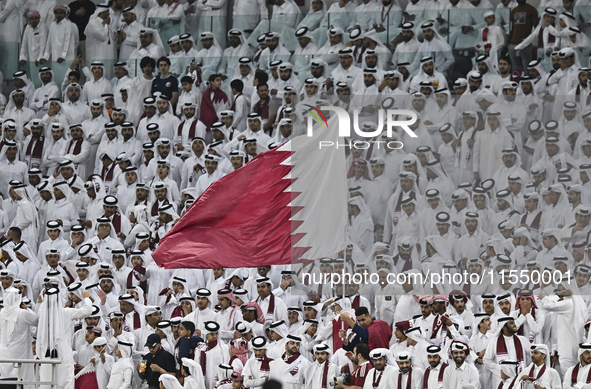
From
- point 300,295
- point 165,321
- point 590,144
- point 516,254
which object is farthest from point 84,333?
point 590,144

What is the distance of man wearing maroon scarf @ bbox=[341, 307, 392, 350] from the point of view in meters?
15.4

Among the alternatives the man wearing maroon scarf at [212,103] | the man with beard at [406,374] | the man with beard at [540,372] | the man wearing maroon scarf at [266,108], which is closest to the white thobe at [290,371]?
the man with beard at [406,374]

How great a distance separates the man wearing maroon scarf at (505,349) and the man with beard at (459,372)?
0.93 feet

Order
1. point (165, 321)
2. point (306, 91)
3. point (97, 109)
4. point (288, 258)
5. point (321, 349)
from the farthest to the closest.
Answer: point (97, 109)
point (306, 91)
point (165, 321)
point (321, 349)
point (288, 258)

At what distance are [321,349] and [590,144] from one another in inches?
232

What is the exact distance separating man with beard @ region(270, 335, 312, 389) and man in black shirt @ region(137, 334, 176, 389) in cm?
112

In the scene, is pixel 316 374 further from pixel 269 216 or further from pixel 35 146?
pixel 35 146

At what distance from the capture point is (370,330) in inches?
622

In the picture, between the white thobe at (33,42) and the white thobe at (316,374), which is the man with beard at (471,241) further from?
the white thobe at (33,42)

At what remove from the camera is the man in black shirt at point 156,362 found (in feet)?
53.2

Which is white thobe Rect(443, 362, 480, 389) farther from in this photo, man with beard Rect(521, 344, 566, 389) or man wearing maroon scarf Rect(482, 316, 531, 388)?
man with beard Rect(521, 344, 566, 389)

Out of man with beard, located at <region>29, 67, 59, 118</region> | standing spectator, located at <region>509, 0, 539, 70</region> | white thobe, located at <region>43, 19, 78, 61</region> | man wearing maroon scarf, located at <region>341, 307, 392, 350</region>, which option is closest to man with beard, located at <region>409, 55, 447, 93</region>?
standing spectator, located at <region>509, 0, 539, 70</region>

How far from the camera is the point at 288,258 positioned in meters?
12.2

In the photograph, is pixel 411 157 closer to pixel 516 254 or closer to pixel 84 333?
pixel 516 254
